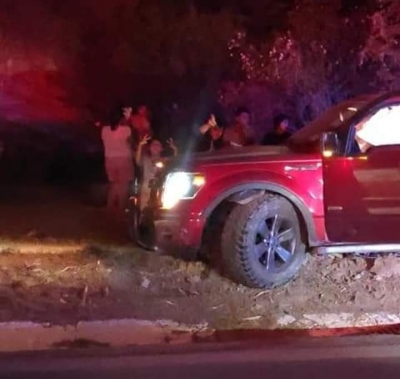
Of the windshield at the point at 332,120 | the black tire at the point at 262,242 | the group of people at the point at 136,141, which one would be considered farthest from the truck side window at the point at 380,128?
the group of people at the point at 136,141

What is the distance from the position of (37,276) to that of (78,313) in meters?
1.38

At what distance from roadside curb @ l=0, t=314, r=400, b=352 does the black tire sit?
105cm

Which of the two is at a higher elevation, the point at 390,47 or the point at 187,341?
the point at 390,47

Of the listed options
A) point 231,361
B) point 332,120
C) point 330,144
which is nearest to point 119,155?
point 332,120

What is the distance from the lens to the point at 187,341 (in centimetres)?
891

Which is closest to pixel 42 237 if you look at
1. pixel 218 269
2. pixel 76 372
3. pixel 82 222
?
pixel 82 222

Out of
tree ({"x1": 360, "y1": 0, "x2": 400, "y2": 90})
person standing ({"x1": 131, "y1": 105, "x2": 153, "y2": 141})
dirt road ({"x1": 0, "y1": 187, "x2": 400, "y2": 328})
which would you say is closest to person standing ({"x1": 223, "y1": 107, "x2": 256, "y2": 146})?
person standing ({"x1": 131, "y1": 105, "x2": 153, "y2": 141})

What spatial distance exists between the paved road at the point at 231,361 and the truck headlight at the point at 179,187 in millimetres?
2074

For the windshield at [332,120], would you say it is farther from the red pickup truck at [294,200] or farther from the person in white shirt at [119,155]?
the person in white shirt at [119,155]

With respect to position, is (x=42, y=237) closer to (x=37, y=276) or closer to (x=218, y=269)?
(x=37, y=276)

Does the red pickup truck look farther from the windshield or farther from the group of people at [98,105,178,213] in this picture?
the group of people at [98,105,178,213]

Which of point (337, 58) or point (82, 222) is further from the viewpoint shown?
point (337, 58)

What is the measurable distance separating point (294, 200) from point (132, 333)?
214cm

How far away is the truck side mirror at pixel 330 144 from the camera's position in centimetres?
1011
